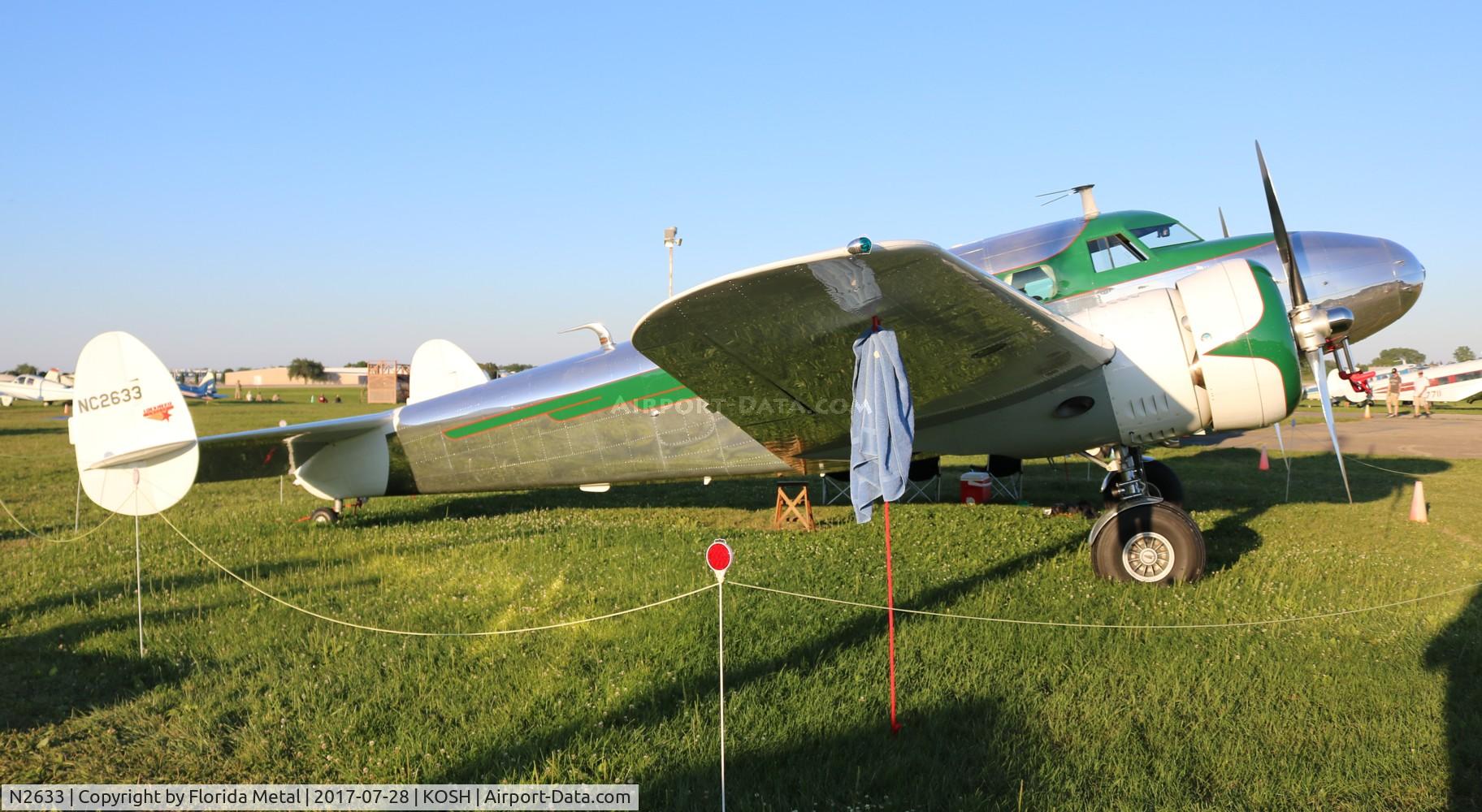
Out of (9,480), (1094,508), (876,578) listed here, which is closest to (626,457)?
(876,578)

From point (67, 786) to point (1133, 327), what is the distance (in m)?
6.93

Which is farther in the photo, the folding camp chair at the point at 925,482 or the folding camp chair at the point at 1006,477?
the folding camp chair at the point at 1006,477

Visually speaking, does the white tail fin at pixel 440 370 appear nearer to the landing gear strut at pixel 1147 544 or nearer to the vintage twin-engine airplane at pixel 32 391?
the landing gear strut at pixel 1147 544

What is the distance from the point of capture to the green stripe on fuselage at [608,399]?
7.77 meters

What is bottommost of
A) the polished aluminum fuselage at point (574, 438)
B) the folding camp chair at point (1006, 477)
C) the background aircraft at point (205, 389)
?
the folding camp chair at point (1006, 477)

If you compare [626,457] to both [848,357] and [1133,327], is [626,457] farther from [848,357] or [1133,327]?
[1133,327]

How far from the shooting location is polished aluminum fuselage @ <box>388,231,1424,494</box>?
7.59m

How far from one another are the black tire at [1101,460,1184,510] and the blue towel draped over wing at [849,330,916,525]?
5244 mm

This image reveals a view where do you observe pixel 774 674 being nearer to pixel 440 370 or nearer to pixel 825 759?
pixel 825 759

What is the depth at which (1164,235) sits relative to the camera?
24.7 ft

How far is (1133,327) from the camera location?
6.38 meters

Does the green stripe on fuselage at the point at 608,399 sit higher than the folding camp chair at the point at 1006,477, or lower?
higher

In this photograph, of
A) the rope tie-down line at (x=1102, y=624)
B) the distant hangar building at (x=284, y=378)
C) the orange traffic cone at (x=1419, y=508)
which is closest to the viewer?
the rope tie-down line at (x=1102, y=624)

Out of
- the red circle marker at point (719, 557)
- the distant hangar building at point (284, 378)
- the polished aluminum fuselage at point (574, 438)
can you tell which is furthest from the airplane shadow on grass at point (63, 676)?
the distant hangar building at point (284, 378)
